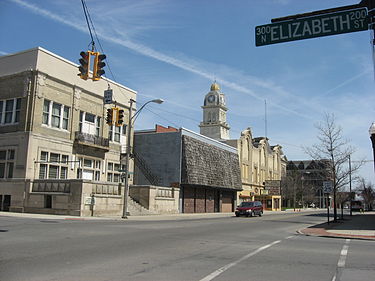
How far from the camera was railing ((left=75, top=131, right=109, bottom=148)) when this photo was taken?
33.4 metres

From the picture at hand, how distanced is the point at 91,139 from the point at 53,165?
4689 mm

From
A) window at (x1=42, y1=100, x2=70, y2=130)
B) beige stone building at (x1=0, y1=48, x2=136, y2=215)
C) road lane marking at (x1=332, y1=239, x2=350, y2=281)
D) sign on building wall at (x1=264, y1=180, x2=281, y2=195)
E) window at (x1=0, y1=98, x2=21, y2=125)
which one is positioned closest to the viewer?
road lane marking at (x1=332, y1=239, x2=350, y2=281)

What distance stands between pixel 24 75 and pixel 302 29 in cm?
2694

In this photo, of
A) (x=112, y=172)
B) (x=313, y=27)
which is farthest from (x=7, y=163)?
(x=313, y=27)

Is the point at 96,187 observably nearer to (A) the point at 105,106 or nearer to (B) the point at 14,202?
(B) the point at 14,202

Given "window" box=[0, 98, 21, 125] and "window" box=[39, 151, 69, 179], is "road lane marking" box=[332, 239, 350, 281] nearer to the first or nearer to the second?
"window" box=[39, 151, 69, 179]

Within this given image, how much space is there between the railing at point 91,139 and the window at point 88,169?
1.56 metres

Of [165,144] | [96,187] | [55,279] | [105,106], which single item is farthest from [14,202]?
[55,279]

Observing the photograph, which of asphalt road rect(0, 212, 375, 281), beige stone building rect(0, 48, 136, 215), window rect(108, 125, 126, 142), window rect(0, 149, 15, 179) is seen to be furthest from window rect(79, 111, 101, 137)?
asphalt road rect(0, 212, 375, 281)

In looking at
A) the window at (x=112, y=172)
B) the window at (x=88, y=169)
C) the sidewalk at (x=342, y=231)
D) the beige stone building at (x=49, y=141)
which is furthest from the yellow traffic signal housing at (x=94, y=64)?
the window at (x=112, y=172)

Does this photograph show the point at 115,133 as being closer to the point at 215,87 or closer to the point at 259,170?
the point at 259,170

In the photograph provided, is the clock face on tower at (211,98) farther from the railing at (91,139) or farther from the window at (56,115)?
the window at (56,115)

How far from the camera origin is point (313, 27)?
343 inches

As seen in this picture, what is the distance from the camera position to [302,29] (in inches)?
345
